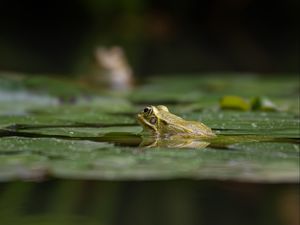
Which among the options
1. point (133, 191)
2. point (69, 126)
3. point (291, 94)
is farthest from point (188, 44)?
point (133, 191)

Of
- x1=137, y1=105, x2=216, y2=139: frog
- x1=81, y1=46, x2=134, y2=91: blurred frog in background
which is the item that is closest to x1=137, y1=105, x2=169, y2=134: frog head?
x1=137, y1=105, x2=216, y2=139: frog

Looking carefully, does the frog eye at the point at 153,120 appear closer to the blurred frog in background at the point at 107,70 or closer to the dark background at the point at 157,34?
the blurred frog in background at the point at 107,70

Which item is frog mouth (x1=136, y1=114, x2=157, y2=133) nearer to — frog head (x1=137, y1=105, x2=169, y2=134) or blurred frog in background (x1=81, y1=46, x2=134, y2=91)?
frog head (x1=137, y1=105, x2=169, y2=134)

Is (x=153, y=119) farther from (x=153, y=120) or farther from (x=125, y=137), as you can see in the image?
(x=125, y=137)

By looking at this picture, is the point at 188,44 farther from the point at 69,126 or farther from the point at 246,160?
the point at 246,160

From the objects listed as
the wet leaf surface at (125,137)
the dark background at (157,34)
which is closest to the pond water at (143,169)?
the wet leaf surface at (125,137)

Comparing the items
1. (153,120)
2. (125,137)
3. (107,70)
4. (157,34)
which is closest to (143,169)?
(125,137)
